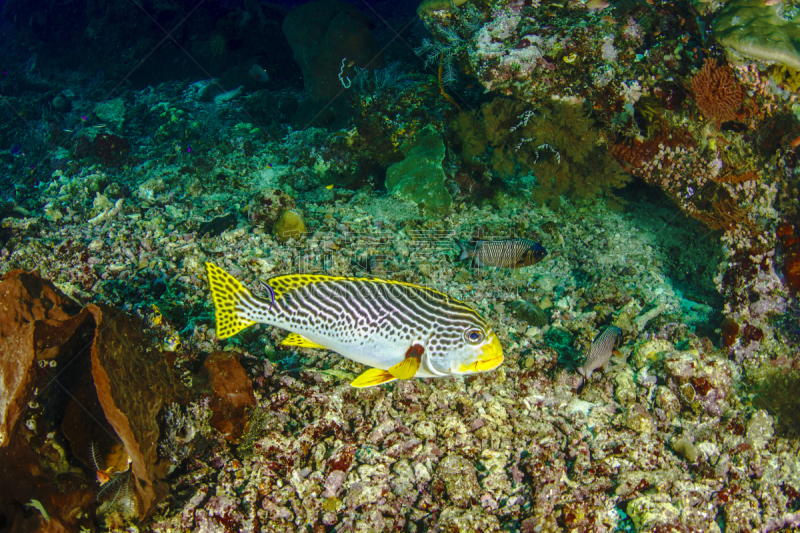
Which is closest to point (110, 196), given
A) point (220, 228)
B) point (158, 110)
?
point (220, 228)

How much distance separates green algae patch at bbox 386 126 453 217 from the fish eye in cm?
348

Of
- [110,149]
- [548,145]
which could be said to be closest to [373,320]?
[548,145]

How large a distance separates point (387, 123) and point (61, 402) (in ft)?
18.8

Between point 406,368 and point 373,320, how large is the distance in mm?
410

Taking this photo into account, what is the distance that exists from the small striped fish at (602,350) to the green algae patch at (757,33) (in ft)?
10.9

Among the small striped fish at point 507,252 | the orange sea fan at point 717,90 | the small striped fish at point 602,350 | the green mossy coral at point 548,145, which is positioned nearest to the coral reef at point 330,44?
the green mossy coral at point 548,145

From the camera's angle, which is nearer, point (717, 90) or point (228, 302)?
point (228, 302)

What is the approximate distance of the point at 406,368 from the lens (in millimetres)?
2406

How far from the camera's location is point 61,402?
2.31 meters

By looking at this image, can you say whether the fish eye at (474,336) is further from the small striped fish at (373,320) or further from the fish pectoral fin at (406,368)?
the fish pectoral fin at (406,368)

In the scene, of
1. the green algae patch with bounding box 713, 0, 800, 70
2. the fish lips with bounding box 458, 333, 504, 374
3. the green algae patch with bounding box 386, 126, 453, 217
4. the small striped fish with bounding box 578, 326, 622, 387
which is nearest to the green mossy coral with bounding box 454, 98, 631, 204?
the green algae patch with bounding box 386, 126, 453, 217

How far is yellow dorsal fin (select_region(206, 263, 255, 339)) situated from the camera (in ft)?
8.71

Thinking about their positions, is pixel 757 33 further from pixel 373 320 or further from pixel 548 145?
pixel 373 320

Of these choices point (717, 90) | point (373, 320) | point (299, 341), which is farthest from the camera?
point (717, 90)
